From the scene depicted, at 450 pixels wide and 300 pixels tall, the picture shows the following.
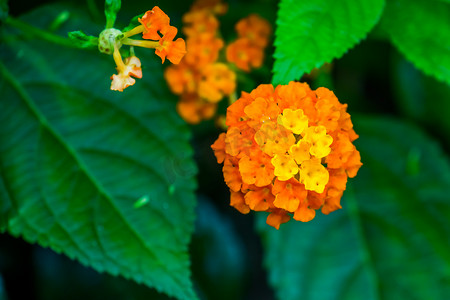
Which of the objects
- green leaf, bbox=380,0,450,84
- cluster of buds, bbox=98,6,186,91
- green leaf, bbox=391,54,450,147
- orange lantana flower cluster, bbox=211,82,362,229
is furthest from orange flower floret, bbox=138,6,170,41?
green leaf, bbox=391,54,450,147

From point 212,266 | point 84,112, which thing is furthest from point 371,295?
point 84,112

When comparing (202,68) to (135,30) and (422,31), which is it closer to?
(135,30)

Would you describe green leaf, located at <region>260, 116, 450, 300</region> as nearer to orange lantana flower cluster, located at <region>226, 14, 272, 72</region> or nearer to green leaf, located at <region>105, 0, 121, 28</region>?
orange lantana flower cluster, located at <region>226, 14, 272, 72</region>

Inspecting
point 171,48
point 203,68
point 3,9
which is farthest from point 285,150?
point 3,9

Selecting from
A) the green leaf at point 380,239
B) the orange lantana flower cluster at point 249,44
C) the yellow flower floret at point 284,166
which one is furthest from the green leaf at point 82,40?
the green leaf at point 380,239

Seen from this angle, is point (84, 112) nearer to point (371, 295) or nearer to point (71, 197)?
point (71, 197)

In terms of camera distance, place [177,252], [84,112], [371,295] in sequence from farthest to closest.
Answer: [371,295] → [84,112] → [177,252]
